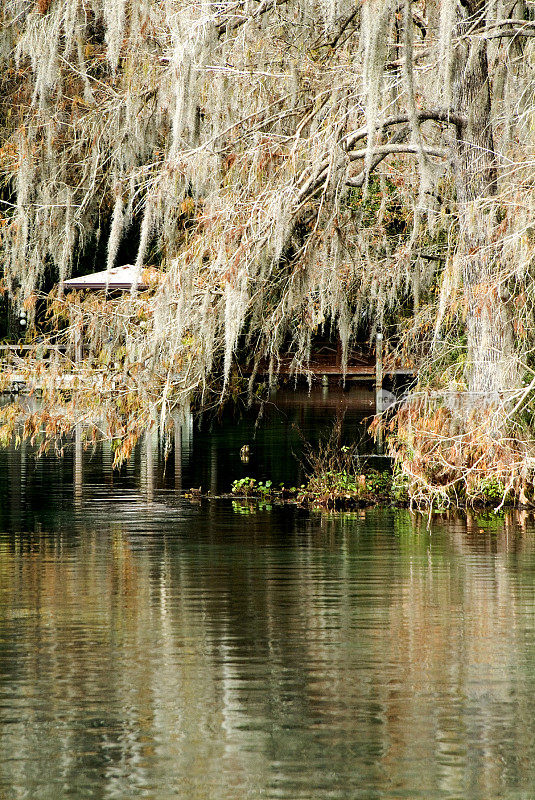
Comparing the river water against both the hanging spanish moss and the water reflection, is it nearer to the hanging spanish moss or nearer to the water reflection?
the water reflection

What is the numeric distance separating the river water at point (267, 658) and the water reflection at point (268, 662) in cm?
1

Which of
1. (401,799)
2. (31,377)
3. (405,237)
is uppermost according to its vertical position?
(405,237)

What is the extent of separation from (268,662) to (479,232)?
17.1 ft

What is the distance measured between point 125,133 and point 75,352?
6.85ft

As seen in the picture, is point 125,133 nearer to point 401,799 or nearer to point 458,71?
point 458,71

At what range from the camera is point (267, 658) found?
6398 mm

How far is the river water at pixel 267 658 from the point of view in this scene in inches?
Result: 192

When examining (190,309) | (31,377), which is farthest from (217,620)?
(31,377)

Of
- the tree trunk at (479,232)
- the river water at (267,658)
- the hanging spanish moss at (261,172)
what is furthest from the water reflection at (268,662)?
the hanging spanish moss at (261,172)

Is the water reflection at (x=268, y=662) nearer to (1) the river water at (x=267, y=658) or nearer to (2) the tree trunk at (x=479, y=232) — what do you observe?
(1) the river water at (x=267, y=658)

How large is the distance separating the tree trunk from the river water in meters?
1.25

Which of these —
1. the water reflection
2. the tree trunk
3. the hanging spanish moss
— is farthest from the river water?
the hanging spanish moss

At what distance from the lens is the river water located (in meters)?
4.88

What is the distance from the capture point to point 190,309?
36.3 feet
